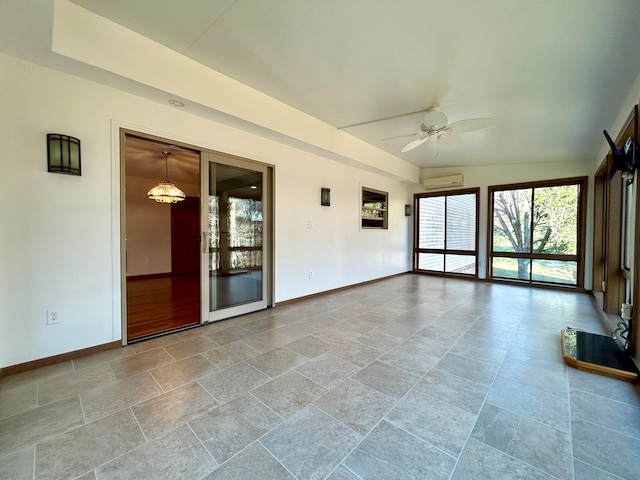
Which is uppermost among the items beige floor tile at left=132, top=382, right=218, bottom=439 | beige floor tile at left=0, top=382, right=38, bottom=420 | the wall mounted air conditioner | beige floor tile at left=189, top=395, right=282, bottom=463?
the wall mounted air conditioner

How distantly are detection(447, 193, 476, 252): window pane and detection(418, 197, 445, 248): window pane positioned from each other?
204mm

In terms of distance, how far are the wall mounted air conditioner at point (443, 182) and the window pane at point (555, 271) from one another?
2.40 metres

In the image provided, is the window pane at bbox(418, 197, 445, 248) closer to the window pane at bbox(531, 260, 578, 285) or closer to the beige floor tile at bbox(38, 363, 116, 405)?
the window pane at bbox(531, 260, 578, 285)

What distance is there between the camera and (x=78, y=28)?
7.34 ft

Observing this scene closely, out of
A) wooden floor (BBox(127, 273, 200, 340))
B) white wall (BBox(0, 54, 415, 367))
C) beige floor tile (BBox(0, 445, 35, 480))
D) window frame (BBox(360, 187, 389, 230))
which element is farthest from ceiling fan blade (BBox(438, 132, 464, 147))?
beige floor tile (BBox(0, 445, 35, 480))

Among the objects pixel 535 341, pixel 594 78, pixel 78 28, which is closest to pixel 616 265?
→ pixel 535 341

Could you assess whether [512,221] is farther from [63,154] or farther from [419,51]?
[63,154]

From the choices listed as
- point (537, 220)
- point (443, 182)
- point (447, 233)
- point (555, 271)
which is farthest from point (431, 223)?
point (555, 271)

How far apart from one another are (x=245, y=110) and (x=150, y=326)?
2877 mm

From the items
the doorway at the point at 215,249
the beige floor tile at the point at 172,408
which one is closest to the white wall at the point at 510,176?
the doorway at the point at 215,249

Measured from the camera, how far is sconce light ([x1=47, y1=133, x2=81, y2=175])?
93.0 inches

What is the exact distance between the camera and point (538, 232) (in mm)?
5891

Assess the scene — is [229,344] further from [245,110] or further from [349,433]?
[245,110]

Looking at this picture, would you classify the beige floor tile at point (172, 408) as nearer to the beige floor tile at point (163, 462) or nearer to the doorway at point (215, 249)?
the beige floor tile at point (163, 462)
